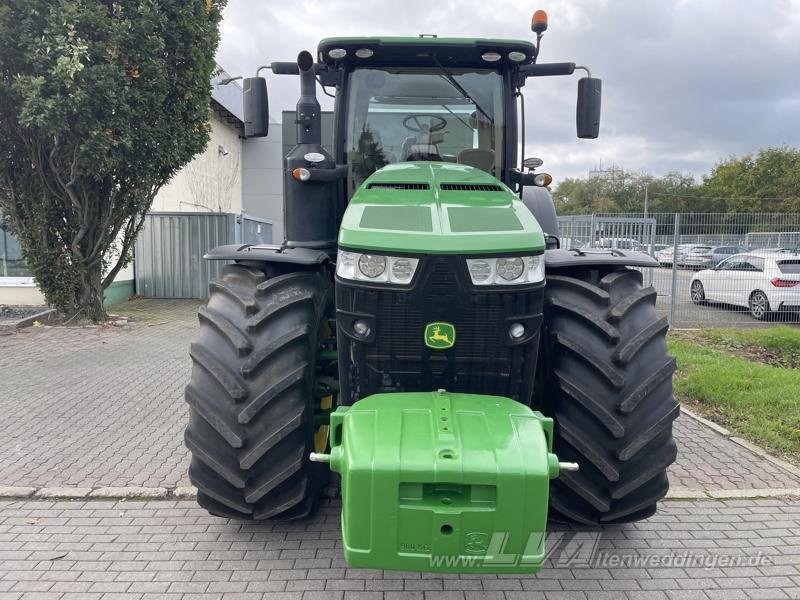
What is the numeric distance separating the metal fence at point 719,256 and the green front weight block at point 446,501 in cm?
996

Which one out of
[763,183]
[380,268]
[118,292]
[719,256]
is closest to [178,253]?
[118,292]

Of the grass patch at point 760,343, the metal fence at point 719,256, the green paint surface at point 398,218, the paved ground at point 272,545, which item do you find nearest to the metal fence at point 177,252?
the metal fence at point 719,256

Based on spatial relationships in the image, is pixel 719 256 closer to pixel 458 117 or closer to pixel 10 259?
pixel 458 117

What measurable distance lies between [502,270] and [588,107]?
190cm

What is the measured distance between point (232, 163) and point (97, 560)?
73.1ft

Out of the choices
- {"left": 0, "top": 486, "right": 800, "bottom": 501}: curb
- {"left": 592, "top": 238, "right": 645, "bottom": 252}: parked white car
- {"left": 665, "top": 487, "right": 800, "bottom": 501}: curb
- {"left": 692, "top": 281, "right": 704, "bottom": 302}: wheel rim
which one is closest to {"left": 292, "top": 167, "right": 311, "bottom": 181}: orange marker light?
{"left": 0, "top": 486, "right": 800, "bottom": 501}: curb

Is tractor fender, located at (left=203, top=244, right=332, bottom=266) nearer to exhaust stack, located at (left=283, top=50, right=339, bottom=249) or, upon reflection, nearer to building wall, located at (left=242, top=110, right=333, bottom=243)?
exhaust stack, located at (left=283, top=50, right=339, bottom=249)

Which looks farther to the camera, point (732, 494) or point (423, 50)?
point (732, 494)

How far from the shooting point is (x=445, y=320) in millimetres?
2695

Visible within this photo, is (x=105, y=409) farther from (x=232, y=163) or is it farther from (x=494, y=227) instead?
(x=232, y=163)

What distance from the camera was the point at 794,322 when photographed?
482 inches

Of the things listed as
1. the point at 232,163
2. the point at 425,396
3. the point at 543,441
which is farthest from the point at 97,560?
the point at 232,163

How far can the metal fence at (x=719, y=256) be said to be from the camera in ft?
38.5

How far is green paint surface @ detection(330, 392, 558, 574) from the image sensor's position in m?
2.25
